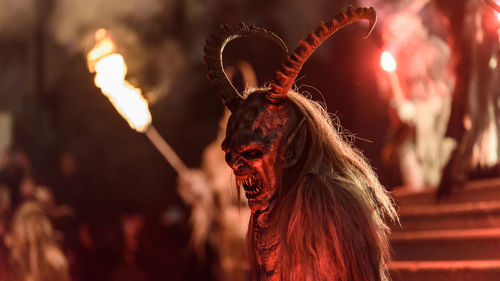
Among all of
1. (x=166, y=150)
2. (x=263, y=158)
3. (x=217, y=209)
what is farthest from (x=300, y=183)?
(x=166, y=150)

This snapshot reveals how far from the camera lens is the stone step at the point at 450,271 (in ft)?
10.4

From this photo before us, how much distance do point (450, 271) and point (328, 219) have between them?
70.5 inches

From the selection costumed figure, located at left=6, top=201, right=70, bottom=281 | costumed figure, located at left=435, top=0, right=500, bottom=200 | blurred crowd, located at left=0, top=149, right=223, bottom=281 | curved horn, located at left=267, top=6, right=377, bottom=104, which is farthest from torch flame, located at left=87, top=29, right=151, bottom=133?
costumed figure, located at left=6, top=201, right=70, bottom=281

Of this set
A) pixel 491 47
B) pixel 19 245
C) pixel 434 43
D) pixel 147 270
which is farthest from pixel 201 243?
pixel 491 47

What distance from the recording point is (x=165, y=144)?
1091cm

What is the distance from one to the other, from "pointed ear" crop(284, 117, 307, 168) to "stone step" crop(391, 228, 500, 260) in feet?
6.95

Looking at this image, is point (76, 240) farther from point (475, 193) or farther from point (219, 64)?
point (219, 64)

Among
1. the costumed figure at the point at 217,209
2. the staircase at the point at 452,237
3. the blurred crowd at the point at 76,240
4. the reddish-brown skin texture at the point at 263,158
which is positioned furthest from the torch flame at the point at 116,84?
the reddish-brown skin texture at the point at 263,158

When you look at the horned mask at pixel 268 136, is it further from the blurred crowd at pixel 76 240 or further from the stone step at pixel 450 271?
the blurred crowd at pixel 76 240

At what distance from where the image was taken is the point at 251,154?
208cm

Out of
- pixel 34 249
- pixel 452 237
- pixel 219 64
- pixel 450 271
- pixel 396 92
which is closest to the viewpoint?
pixel 219 64

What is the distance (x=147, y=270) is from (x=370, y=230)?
8413 mm

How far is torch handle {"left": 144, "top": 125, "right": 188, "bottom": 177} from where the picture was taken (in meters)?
10.5

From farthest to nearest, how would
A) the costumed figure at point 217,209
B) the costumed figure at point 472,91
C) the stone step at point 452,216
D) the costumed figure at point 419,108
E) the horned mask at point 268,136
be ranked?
the costumed figure at point 217,209
the costumed figure at point 419,108
the costumed figure at point 472,91
the stone step at point 452,216
the horned mask at point 268,136
